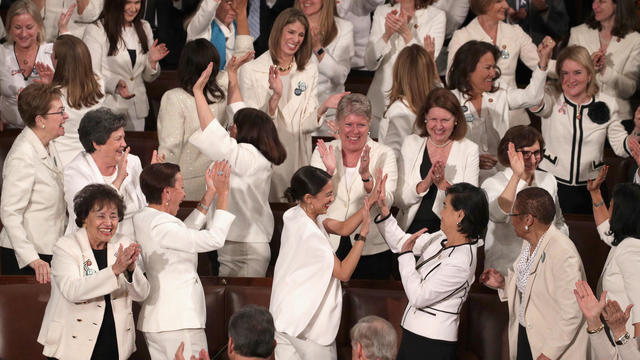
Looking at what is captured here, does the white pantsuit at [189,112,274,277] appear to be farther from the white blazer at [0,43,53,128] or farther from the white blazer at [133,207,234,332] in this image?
the white blazer at [0,43,53,128]

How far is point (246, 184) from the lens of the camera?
4.93 m

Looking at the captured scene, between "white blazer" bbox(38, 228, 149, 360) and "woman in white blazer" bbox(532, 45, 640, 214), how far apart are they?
9.95 ft

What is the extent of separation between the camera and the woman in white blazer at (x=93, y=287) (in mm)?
3908

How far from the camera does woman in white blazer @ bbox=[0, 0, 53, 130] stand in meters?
6.15

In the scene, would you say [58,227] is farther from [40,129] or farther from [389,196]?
[389,196]

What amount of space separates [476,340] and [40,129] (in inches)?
101

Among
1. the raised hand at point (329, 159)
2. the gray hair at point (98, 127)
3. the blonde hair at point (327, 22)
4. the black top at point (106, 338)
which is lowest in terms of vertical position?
the black top at point (106, 338)

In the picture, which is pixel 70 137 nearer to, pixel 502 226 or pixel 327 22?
pixel 327 22

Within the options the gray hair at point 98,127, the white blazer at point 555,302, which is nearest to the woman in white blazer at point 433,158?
the white blazer at point 555,302

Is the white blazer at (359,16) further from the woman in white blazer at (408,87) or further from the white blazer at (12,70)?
the white blazer at (12,70)

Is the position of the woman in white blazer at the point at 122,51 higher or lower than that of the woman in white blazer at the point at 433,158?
higher

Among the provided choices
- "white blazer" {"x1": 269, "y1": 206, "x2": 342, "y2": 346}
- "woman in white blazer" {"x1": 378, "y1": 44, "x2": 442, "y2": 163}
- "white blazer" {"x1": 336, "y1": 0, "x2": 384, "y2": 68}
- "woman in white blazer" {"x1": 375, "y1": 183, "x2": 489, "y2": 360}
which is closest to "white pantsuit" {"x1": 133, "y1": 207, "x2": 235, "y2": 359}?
"white blazer" {"x1": 269, "y1": 206, "x2": 342, "y2": 346}

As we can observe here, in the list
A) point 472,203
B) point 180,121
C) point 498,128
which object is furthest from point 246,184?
point 498,128

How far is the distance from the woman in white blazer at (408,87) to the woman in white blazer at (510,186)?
77 cm
